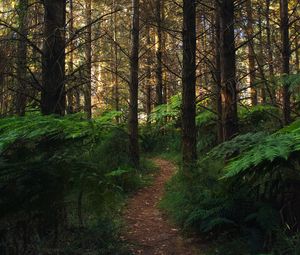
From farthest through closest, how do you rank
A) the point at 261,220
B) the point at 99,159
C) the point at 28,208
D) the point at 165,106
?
the point at 165,106 < the point at 99,159 < the point at 261,220 < the point at 28,208

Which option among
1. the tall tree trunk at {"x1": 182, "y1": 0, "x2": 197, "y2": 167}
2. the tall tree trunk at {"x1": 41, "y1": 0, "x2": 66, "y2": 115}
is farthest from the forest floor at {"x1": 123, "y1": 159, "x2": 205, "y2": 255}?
the tall tree trunk at {"x1": 41, "y1": 0, "x2": 66, "y2": 115}

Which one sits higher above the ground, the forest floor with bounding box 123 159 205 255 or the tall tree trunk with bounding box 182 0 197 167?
the tall tree trunk with bounding box 182 0 197 167

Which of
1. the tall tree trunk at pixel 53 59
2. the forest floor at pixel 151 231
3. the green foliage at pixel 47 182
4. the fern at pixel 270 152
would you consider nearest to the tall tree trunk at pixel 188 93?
the forest floor at pixel 151 231

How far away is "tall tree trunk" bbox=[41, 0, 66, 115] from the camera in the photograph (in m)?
5.72

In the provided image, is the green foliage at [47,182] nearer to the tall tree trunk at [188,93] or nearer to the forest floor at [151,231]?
the forest floor at [151,231]

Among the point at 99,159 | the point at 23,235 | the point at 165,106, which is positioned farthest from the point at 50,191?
the point at 165,106

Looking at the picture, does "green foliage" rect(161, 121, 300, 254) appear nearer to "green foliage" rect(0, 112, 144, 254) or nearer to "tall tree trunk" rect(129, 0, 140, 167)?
"green foliage" rect(0, 112, 144, 254)

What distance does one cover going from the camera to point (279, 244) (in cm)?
454

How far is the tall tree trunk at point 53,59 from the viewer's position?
18.8ft

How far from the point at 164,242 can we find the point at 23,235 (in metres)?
2.10

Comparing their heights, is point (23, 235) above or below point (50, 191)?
below

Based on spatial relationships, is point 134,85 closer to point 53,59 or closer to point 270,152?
point 53,59

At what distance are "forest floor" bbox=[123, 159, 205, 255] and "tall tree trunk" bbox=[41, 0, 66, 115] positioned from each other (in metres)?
2.22

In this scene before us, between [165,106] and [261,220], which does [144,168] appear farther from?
[261,220]
